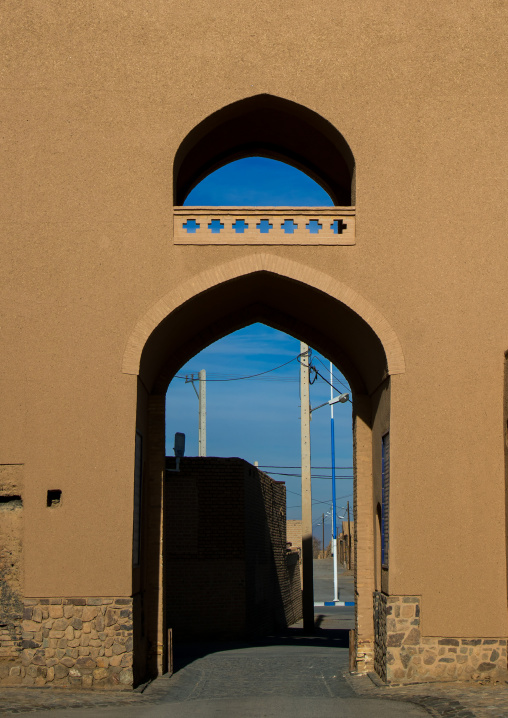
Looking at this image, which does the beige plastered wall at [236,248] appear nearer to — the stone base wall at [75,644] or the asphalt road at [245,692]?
the stone base wall at [75,644]

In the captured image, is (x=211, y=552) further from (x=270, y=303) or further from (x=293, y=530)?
(x=293, y=530)

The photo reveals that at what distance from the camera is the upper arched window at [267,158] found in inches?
485

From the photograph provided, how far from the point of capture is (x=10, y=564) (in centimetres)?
1139

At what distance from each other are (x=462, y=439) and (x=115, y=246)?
5015 mm

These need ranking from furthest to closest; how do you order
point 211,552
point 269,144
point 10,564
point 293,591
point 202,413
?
point 202,413 → point 293,591 → point 211,552 → point 269,144 → point 10,564

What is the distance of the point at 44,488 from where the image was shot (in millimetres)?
11430

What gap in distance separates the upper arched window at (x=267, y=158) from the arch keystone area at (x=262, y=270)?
1.08ft

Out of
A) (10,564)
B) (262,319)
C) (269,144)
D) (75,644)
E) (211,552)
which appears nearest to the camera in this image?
(75,644)

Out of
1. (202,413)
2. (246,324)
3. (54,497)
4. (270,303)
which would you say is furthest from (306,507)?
(202,413)

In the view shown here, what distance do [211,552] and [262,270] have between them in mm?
8280

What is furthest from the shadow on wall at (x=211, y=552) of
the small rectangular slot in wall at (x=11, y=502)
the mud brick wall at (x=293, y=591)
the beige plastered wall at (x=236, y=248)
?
the beige plastered wall at (x=236, y=248)

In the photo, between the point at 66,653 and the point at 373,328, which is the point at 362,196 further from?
the point at 66,653

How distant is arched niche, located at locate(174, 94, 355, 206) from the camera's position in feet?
A: 41.7

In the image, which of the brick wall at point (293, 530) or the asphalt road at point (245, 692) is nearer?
the asphalt road at point (245, 692)
